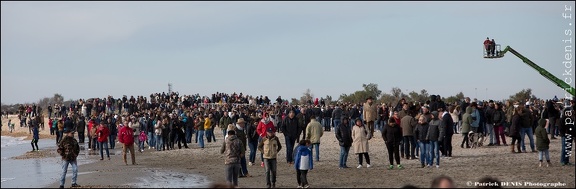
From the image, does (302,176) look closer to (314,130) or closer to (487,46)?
(314,130)

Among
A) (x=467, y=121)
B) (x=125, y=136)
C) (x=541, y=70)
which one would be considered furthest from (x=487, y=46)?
(x=125, y=136)

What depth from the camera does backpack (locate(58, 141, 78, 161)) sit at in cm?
2016

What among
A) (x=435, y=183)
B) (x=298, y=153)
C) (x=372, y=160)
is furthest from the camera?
(x=372, y=160)

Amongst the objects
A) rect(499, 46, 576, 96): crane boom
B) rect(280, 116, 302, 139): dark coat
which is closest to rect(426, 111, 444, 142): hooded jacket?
rect(280, 116, 302, 139): dark coat

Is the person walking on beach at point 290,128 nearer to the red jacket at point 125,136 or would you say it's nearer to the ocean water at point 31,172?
the red jacket at point 125,136

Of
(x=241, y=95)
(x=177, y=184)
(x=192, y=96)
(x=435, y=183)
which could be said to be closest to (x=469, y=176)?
(x=177, y=184)

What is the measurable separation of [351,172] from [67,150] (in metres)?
8.02

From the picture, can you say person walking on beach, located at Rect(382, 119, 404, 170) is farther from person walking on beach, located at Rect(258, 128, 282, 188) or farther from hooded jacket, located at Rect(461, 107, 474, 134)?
hooded jacket, located at Rect(461, 107, 474, 134)

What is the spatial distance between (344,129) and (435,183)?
13269mm

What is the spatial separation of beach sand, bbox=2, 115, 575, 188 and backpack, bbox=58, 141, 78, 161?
92 cm

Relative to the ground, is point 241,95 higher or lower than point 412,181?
higher

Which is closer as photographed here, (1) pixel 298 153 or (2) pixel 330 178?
(1) pixel 298 153

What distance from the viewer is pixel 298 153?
62.1 ft

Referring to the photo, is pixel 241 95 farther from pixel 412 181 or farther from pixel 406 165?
pixel 412 181
